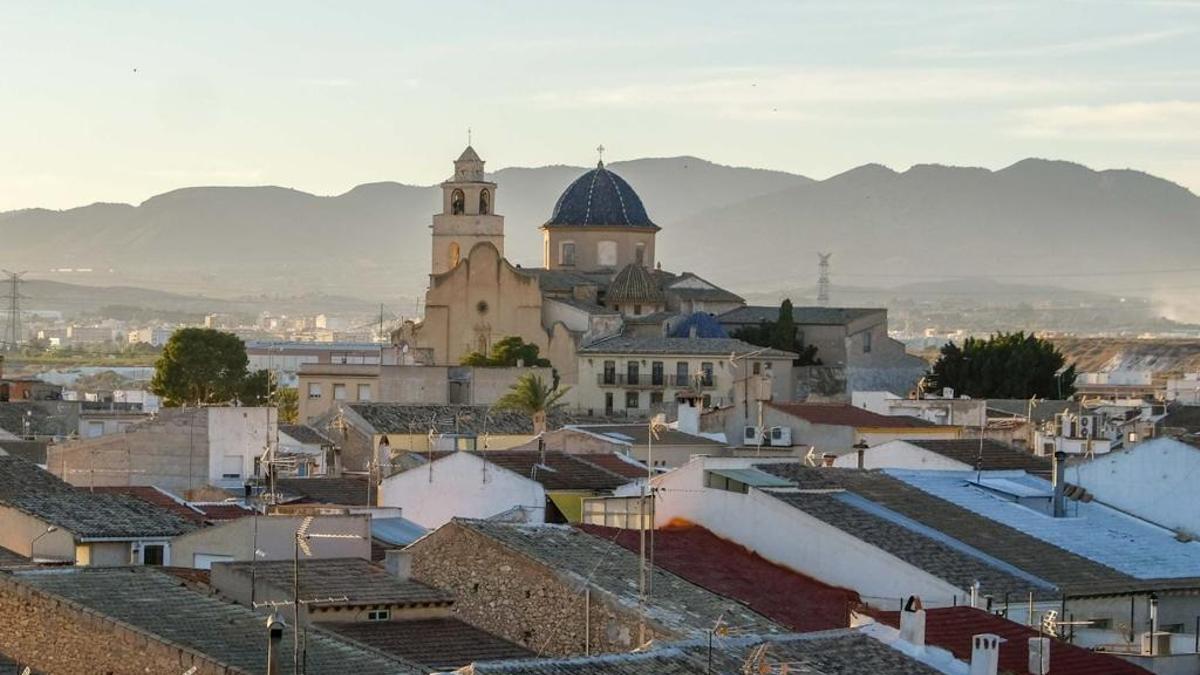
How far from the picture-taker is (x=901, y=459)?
3497cm

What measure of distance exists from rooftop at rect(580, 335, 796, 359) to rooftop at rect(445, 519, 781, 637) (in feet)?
174

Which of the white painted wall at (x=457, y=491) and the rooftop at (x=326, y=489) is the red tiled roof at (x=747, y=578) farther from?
the rooftop at (x=326, y=489)

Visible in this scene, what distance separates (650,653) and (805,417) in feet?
93.2

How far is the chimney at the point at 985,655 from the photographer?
781 inches

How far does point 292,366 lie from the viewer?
401ft

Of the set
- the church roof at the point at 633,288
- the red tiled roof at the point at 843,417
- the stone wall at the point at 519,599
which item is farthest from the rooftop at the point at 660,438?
the church roof at the point at 633,288

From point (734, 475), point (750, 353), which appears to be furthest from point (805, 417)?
point (750, 353)

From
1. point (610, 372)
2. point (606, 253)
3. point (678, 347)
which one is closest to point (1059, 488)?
point (678, 347)

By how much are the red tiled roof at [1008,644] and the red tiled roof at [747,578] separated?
0.98 meters

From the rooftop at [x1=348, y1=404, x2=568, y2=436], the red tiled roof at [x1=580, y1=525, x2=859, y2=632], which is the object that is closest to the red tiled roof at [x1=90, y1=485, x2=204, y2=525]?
the red tiled roof at [x1=580, y1=525, x2=859, y2=632]

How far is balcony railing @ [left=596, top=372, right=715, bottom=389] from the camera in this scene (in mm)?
77500

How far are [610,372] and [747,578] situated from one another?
5591 centimetres

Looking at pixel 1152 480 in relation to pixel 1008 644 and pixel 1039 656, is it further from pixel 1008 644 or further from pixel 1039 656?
pixel 1039 656

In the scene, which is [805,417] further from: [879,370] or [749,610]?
[879,370]
